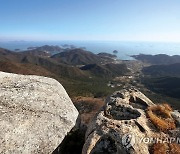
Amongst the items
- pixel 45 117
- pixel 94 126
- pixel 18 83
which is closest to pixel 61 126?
pixel 45 117

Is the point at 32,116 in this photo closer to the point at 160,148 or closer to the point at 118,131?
the point at 118,131

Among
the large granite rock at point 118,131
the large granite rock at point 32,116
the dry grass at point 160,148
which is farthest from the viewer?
the large granite rock at point 32,116

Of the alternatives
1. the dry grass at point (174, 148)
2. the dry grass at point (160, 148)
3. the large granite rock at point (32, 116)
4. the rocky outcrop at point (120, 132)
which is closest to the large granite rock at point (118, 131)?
the rocky outcrop at point (120, 132)

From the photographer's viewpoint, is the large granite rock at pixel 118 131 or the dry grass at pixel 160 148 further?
the dry grass at pixel 160 148

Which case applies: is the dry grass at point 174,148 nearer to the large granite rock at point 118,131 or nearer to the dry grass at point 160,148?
the dry grass at point 160,148

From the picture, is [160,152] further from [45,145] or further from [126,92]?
[126,92]

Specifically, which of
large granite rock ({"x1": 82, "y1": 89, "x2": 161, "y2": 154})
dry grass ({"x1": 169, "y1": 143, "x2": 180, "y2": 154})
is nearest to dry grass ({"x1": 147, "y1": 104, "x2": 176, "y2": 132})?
large granite rock ({"x1": 82, "y1": 89, "x2": 161, "y2": 154})
